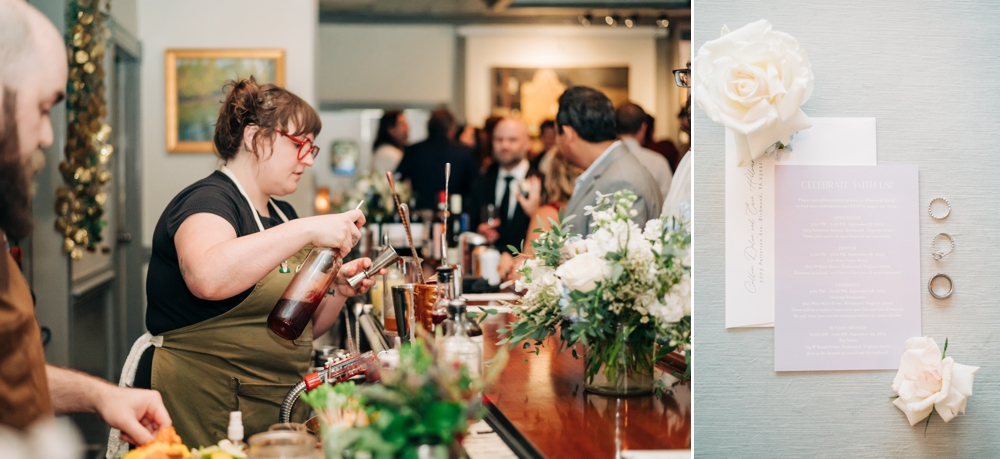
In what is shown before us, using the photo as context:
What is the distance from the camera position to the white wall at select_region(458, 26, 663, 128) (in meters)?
8.30

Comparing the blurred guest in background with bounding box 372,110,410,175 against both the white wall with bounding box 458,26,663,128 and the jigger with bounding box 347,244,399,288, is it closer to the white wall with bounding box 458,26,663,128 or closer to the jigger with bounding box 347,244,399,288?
the white wall with bounding box 458,26,663,128

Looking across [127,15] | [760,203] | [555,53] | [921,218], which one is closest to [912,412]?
[921,218]

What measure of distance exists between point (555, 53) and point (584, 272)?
726 cm

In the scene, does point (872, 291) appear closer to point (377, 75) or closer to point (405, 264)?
point (405, 264)

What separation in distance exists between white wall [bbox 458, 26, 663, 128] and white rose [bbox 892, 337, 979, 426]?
7260mm

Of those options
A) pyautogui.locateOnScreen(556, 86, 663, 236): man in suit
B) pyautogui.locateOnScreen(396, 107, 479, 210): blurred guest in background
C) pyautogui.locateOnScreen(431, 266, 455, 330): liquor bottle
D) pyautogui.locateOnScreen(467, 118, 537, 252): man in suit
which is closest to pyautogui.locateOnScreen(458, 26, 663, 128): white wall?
pyautogui.locateOnScreen(396, 107, 479, 210): blurred guest in background

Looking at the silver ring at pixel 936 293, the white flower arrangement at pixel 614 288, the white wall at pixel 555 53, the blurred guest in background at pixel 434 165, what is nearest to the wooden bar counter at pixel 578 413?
the white flower arrangement at pixel 614 288

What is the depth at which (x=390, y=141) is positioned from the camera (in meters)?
6.58

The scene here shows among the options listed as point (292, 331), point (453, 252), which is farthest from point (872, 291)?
point (453, 252)

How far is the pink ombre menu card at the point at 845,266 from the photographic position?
4.00 feet

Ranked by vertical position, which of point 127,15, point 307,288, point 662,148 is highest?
point 127,15

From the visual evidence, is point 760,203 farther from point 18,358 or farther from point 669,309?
point 18,358

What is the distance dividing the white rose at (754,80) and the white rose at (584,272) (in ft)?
1.13

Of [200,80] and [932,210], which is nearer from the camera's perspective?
[932,210]
